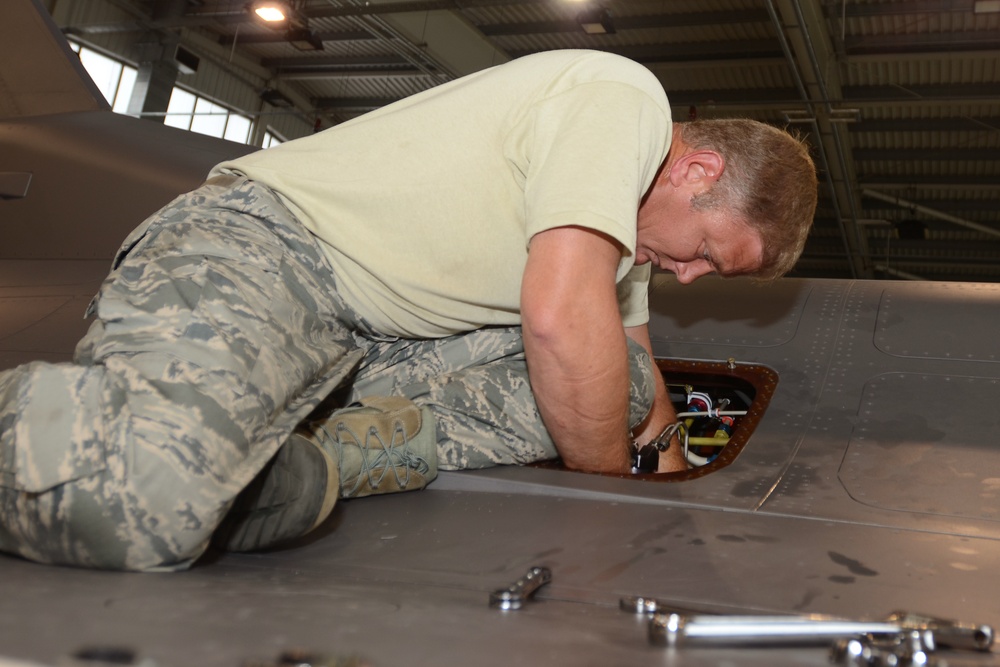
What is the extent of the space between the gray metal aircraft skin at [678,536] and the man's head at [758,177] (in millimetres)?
489

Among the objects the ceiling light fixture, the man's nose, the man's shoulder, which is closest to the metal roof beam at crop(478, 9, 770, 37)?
the ceiling light fixture

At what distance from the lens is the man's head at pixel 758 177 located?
1714 mm

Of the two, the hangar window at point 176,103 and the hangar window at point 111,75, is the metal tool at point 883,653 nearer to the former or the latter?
the hangar window at point 176,103

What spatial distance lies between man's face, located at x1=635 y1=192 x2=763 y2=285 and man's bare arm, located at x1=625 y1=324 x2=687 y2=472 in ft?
1.08

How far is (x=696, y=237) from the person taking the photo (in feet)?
5.91

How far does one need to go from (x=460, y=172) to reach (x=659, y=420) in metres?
0.91

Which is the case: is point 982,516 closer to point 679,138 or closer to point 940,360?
point 940,360

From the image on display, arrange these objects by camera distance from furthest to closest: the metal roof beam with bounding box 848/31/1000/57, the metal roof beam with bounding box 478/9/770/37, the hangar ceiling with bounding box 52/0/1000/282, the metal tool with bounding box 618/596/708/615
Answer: the metal roof beam with bounding box 478/9/770/37 < the hangar ceiling with bounding box 52/0/1000/282 < the metal roof beam with bounding box 848/31/1000/57 < the metal tool with bounding box 618/596/708/615

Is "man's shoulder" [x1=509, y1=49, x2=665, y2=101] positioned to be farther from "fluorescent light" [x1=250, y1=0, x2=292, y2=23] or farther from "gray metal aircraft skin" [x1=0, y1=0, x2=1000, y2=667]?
"fluorescent light" [x1=250, y1=0, x2=292, y2=23]

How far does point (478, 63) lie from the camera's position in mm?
10211

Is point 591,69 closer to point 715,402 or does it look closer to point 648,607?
point 648,607

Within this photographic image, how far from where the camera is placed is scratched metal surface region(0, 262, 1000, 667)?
2.77ft

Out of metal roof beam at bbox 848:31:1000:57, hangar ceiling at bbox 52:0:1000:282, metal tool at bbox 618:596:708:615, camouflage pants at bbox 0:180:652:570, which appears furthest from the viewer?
hangar ceiling at bbox 52:0:1000:282

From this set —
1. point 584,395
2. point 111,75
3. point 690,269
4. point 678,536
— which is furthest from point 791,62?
point 111,75
